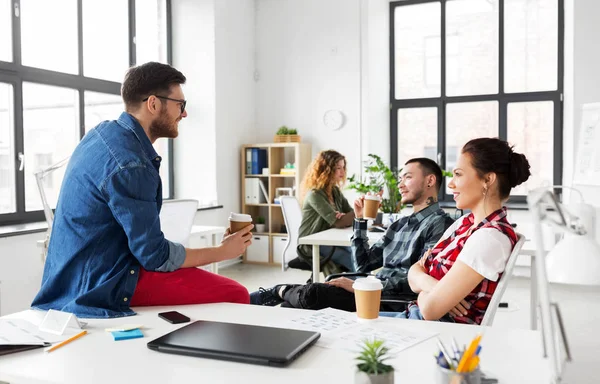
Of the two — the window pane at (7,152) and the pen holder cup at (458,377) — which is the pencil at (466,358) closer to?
the pen holder cup at (458,377)

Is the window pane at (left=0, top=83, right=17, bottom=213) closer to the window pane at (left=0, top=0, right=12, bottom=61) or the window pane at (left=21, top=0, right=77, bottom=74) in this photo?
the window pane at (left=0, top=0, right=12, bottom=61)


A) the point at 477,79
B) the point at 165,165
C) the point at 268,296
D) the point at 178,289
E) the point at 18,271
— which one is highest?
the point at 477,79

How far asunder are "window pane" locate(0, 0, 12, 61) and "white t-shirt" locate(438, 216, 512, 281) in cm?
404

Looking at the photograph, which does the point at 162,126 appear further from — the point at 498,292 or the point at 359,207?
the point at 359,207

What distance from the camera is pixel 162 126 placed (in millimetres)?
1955

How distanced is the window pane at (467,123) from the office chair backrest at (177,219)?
3.41m

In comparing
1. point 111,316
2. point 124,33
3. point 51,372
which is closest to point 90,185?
point 111,316

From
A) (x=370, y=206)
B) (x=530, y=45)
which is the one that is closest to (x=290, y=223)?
(x=370, y=206)

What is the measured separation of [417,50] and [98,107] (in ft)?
11.9

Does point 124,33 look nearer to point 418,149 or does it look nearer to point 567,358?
point 418,149

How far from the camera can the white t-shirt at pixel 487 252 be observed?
1716 mm

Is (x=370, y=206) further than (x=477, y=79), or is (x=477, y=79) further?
(x=477, y=79)

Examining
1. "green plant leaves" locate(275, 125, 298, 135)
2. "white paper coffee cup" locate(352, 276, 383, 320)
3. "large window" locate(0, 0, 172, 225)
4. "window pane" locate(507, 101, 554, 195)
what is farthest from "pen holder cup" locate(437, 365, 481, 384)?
"green plant leaves" locate(275, 125, 298, 135)

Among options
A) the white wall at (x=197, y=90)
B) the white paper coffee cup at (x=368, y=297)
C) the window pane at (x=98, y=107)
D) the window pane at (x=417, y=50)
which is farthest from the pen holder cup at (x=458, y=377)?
the window pane at (x=417, y=50)
